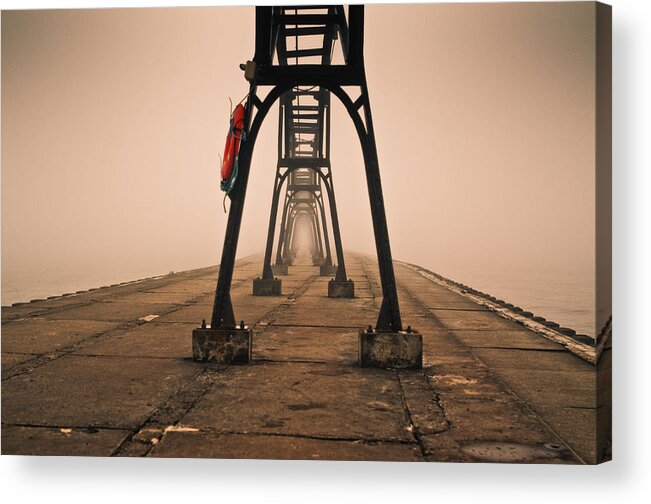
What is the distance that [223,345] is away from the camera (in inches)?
180

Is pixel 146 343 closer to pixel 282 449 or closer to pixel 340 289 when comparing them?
pixel 282 449

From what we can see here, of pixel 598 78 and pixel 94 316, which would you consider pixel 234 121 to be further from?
pixel 94 316

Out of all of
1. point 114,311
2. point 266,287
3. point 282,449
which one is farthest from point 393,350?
point 266,287

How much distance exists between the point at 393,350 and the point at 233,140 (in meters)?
2.50

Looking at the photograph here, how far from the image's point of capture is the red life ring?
15.0ft

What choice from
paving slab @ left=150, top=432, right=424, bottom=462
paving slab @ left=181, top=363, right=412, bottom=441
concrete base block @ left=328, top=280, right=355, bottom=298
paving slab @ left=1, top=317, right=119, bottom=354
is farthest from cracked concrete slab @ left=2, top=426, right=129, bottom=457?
concrete base block @ left=328, top=280, right=355, bottom=298

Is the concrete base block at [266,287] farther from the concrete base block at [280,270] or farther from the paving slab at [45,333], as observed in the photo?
the concrete base block at [280,270]

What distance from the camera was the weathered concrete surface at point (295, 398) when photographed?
9.70 ft

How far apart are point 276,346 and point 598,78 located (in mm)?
3993

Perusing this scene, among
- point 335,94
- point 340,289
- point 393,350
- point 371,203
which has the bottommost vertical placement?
point 393,350

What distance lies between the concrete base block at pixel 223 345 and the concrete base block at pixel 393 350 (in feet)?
3.70

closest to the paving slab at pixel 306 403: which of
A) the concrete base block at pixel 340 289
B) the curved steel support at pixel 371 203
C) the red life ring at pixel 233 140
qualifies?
the curved steel support at pixel 371 203

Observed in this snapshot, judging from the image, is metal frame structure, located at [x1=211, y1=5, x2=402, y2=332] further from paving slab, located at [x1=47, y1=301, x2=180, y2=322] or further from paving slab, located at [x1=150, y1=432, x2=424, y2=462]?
paving slab, located at [x1=47, y1=301, x2=180, y2=322]

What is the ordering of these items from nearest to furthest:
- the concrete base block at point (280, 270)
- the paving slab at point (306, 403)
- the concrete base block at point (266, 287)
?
the paving slab at point (306, 403) < the concrete base block at point (266, 287) < the concrete base block at point (280, 270)
